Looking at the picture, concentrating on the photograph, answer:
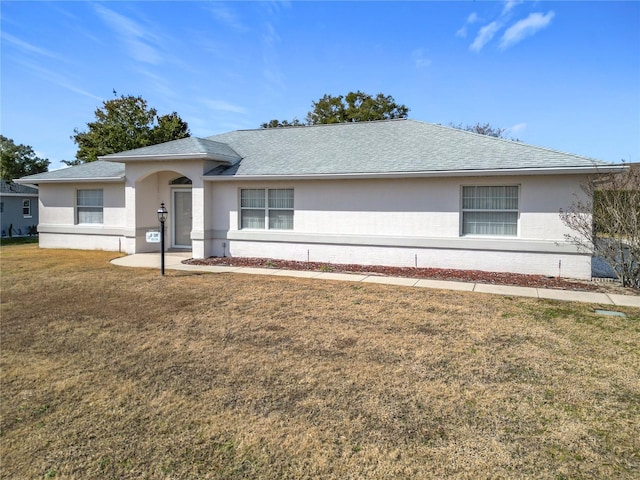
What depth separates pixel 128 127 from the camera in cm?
3206

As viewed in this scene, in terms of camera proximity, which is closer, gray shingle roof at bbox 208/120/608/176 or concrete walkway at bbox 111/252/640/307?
concrete walkway at bbox 111/252/640/307

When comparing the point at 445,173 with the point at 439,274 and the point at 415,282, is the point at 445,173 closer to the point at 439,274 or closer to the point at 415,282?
the point at 439,274

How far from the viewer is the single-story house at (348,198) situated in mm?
11578

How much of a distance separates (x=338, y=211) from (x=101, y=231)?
11029 mm

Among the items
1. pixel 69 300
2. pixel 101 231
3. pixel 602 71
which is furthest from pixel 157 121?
pixel 602 71

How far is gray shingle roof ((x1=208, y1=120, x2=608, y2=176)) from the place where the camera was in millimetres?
11870

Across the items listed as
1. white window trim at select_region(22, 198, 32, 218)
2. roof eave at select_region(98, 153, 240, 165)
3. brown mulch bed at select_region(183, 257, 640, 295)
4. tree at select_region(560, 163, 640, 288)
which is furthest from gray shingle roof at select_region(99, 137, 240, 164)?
white window trim at select_region(22, 198, 32, 218)

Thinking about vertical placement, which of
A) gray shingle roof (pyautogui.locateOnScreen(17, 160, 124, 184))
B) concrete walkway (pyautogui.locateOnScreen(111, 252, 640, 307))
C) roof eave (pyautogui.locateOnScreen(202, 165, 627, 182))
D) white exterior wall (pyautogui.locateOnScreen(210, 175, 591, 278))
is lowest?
concrete walkway (pyautogui.locateOnScreen(111, 252, 640, 307))

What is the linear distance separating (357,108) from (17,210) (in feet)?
98.7

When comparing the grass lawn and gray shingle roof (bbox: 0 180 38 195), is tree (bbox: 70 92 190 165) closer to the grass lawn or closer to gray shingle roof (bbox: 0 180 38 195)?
gray shingle roof (bbox: 0 180 38 195)

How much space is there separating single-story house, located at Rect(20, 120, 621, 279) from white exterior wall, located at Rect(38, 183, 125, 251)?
0.22 ft

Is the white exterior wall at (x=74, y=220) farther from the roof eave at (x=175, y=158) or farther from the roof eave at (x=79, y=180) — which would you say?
the roof eave at (x=175, y=158)

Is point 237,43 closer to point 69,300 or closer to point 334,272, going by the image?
point 334,272

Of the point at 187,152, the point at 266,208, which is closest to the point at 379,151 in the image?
the point at 266,208
